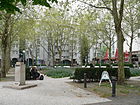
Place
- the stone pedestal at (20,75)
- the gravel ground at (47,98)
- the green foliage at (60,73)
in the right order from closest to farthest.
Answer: the gravel ground at (47,98), the stone pedestal at (20,75), the green foliage at (60,73)

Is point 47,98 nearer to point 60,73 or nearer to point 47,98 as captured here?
point 47,98

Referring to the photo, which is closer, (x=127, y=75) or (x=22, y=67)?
(x=22, y=67)

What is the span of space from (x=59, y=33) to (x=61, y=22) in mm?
7979

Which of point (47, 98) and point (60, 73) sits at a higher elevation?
point (60, 73)

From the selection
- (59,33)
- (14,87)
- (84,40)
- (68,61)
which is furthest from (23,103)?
(68,61)

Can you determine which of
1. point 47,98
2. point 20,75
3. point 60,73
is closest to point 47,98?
point 47,98

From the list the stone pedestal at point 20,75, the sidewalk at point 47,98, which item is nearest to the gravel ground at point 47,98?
the sidewalk at point 47,98

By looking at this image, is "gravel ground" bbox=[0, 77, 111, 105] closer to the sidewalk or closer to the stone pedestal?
the sidewalk

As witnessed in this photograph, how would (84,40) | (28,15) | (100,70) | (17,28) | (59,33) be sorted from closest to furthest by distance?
1. (100,70)
2. (28,15)
3. (17,28)
4. (59,33)
5. (84,40)

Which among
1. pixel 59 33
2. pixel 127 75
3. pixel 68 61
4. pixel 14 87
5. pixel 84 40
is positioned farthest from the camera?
pixel 68 61

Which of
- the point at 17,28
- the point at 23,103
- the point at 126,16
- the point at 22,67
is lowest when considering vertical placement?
the point at 23,103

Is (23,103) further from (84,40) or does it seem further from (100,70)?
(84,40)

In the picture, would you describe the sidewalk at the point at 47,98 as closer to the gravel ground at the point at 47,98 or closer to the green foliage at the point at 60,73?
the gravel ground at the point at 47,98

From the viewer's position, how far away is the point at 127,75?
707 inches
